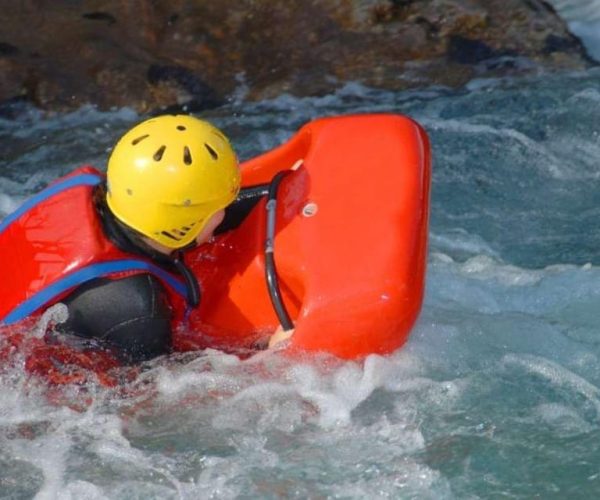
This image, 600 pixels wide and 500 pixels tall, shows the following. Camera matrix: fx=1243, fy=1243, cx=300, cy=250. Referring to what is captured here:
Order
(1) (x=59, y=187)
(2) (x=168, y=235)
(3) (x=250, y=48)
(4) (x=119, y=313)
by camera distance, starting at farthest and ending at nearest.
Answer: (3) (x=250, y=48) → (1) (x=59, y=187) → (2) (x=168, y=235) → (4) (x=119, y=313)

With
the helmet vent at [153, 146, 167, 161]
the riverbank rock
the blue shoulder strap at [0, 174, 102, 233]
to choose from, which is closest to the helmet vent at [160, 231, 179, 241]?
the helmet vent at [153, 146, 167, 161]

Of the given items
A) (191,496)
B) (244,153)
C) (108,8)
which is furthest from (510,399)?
(108,8)

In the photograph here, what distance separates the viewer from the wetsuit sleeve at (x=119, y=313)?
4.56m

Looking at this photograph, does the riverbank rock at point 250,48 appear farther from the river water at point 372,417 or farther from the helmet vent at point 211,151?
the helmet vent at point 211,151

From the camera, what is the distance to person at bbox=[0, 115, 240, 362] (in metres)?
4.57

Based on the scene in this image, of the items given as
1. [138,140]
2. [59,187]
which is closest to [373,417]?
[138,140]

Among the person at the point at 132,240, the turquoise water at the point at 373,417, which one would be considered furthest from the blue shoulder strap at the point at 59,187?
the turquoise water at the point at 373,417

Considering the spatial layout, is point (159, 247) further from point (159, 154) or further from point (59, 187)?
point (59, 187)

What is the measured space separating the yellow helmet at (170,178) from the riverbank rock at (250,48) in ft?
10.8

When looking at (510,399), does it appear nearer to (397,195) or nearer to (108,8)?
(397,195)

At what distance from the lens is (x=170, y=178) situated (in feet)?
15.0

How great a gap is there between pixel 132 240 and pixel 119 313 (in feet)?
1.06

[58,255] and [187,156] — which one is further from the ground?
[187,156]

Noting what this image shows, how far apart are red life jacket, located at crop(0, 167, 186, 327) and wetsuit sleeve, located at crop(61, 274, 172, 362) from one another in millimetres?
48
